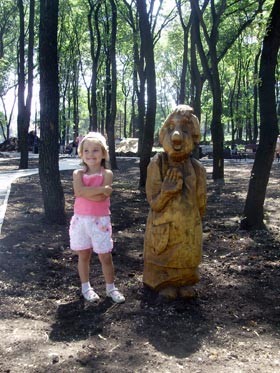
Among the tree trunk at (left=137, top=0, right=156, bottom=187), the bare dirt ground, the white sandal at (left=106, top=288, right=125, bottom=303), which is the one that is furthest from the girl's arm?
the tree trunk at (left=137, top=0, right=156, bottom=187)

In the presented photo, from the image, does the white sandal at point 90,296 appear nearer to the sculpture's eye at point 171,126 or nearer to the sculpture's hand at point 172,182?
the sculpture's hand at point 172,182

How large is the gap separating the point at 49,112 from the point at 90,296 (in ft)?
14.2

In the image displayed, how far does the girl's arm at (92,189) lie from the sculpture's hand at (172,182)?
1.78 feet

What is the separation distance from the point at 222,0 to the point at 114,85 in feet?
16.5

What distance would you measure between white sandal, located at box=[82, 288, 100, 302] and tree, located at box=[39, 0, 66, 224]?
365cm

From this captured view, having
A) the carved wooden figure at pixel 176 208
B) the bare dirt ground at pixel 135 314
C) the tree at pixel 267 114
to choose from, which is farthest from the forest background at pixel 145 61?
the carved wooden figure at pixel 176 208

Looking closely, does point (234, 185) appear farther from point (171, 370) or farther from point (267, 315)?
point (171, 370)

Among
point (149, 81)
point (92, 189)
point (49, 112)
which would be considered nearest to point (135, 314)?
point (92, 189)

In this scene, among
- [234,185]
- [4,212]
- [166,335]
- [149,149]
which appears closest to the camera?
[166,335]

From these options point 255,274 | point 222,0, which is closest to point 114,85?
point 222,0

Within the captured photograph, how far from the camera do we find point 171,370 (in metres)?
3.27

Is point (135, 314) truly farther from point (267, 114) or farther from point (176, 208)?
point (267, 114)

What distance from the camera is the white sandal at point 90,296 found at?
4.57 metres

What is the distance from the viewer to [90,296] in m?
4.59
